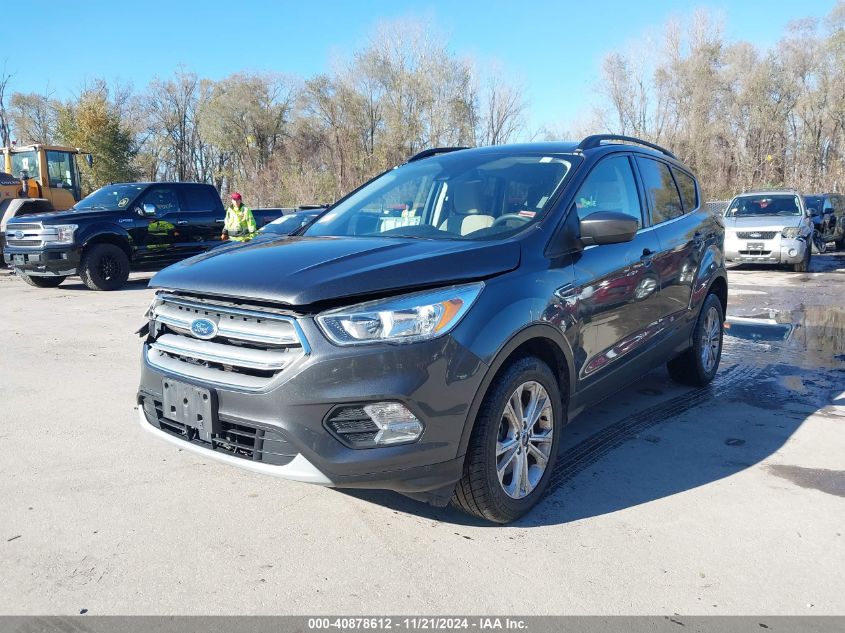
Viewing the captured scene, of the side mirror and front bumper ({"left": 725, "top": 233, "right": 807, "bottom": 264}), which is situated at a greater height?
the side mirror

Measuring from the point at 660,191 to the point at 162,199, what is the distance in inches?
426

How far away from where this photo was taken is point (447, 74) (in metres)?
38.4

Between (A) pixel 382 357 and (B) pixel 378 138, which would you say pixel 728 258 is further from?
(B) pixel 378 138

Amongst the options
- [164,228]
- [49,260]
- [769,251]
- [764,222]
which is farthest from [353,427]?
[764,222]

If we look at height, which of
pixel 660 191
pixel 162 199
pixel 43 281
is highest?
pixel 162 199

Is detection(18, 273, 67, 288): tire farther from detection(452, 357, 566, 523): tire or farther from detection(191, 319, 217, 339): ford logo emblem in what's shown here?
detection(452, 357, 566, 523): tire

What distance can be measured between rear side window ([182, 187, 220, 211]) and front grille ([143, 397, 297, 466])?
11436 millimetres

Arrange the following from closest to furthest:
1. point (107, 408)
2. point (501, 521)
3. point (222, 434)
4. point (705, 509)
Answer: point (222, 434)
point (501, 521)
point (705, 509)
point (107, 408)

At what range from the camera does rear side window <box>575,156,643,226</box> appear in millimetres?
3826

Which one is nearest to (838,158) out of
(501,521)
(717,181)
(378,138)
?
(717,181)

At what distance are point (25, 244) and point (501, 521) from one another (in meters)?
11.7

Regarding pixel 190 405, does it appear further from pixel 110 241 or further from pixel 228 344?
pixel 110 241

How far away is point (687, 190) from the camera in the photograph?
17.8 feet

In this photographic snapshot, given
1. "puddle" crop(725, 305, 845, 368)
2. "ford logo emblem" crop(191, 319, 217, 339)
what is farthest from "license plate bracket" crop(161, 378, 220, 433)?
Answer: "puddle" crop(725, 305, 845, 368)
